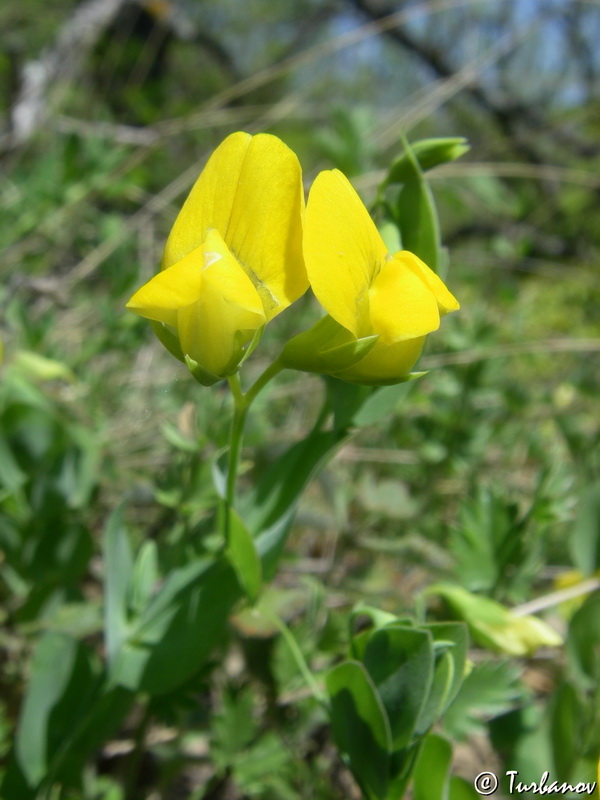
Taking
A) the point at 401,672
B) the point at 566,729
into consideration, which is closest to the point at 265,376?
the point at 401,672

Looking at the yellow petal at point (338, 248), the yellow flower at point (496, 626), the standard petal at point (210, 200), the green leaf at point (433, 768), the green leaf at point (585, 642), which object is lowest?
the green leaf at point (585, 642)

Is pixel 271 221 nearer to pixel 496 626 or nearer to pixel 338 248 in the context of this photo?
pixel 338 248

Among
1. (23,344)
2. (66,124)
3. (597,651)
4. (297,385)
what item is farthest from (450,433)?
(66,124)

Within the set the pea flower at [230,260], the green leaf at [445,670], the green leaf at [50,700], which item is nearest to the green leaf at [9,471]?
the green leaf at [50,700]

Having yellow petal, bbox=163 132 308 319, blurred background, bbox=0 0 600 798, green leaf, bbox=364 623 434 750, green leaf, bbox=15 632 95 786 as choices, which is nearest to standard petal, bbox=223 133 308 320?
yellow petal, bbox=163 132 308 319

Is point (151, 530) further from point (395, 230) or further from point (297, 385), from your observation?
point (395, 230)

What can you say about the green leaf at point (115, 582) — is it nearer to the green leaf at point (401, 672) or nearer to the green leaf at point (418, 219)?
the green leaf at point (401, 672)
